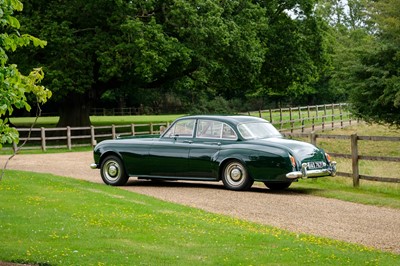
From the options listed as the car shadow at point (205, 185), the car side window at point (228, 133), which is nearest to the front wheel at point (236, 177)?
the car shadow at point (205, 185)

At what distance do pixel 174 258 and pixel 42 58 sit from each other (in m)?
29.8

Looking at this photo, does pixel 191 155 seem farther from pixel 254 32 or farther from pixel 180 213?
pixel 254 32

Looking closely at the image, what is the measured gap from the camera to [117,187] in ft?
59.6

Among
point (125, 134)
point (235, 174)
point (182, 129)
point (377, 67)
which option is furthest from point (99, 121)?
point (235, 174)

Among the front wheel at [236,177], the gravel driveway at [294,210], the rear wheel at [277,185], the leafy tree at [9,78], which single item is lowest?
the gravel driveway at [294,210]

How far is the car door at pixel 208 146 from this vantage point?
17.4 m

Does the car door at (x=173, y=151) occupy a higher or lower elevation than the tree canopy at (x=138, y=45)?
lower

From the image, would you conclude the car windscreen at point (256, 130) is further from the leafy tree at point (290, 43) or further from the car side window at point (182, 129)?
the leafy tree at point (290, 43)

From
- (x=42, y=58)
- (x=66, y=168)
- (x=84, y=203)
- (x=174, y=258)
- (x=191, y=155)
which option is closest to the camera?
(x=174, y=258)

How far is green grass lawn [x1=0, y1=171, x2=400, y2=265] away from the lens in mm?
9328

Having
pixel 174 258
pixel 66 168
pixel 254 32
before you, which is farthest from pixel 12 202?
pixel 254 32

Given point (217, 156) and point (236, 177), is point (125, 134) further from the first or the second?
point (236, 177)

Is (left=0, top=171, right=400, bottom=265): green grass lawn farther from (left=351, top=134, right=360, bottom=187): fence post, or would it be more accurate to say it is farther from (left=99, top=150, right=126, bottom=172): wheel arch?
(left=351, top=134, right=360, bottom=187): fence post

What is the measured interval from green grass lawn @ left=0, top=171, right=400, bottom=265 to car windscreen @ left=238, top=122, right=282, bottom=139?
3.46 metres
